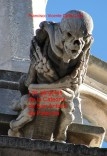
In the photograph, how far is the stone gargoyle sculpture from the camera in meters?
8.98

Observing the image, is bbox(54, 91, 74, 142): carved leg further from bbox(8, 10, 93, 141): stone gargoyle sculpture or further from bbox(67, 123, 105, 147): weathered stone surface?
bbox(67, 123, 105, 147): weathered stone surface

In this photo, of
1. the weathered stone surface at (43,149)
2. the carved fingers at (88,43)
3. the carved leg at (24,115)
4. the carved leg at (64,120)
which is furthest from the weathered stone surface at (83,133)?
the weathered stone surface at (43,149)

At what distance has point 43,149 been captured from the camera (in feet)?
27.3

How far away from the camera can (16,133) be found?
9.34 m

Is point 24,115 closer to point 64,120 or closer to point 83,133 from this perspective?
point 64,120

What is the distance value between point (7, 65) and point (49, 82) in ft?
9.64

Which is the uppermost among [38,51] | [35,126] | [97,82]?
[38,51]

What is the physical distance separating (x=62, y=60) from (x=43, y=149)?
109 cm

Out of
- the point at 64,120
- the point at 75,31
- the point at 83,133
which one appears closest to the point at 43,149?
the point at 64,120

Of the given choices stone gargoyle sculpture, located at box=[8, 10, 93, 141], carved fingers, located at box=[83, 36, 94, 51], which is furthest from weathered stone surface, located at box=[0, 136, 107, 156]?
carved fingers, located at box=[83, 36, 94, 51]

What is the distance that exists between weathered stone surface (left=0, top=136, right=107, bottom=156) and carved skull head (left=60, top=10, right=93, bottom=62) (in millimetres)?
971

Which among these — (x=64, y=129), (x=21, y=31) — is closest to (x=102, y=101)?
(x=21, y=31)

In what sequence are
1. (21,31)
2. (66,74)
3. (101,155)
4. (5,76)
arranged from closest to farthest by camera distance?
(101,155)
(66,74)
(5,76)
(21,31)

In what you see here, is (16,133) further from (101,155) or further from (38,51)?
(101,155)
